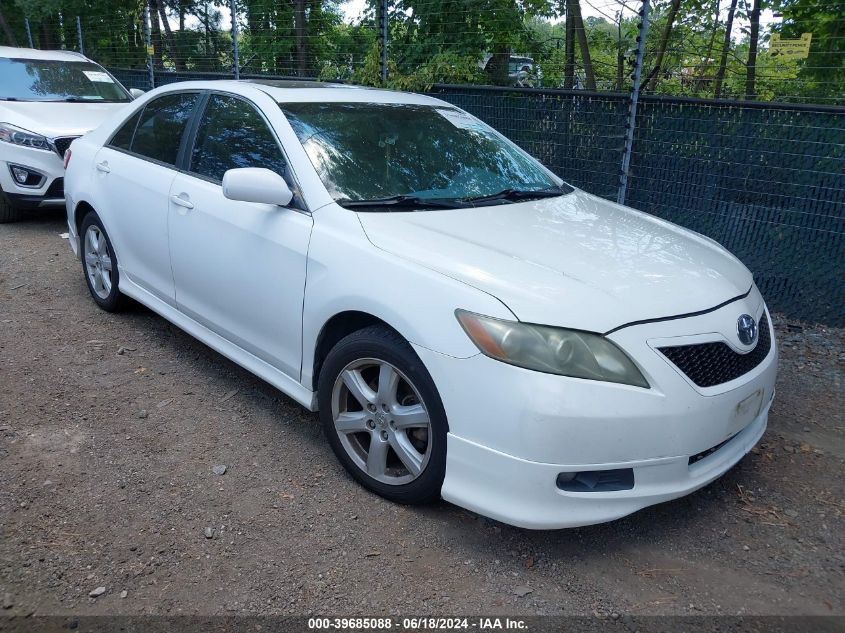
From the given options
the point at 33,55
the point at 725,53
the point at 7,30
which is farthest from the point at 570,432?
the point at 7,30

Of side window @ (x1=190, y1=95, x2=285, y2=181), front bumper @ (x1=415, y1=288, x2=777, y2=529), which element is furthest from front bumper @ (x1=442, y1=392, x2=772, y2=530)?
side window @ (x1=190, y1=95, x2=285, y2=181)

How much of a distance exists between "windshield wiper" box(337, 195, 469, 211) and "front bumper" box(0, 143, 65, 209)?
532cm

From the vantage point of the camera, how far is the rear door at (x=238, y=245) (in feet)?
10.9

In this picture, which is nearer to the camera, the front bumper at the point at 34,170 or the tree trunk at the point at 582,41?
the front bumper at the point at 34,170

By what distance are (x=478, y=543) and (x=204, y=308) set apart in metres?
2.02

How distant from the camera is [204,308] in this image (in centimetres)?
397

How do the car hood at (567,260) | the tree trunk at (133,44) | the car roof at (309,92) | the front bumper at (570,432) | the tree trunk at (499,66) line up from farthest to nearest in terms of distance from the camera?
1. the tree trunk at (133,44)
2. the tree trunk at (499,66)
3. the car roof at (309,92)
4. the car hood at (567,260)
5. the front bumper at (570,432)

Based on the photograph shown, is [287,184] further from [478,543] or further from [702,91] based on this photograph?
[702,91]

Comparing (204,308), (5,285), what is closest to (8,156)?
(5,285)

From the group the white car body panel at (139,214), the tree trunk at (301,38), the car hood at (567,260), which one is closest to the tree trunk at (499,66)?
the tree trunk at (301,38)

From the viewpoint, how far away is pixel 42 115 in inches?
301

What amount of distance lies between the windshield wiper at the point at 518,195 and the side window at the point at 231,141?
3.17 feet

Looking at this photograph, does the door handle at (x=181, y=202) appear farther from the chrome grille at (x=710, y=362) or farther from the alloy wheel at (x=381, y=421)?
the chrome grille at (x=710, y=362)

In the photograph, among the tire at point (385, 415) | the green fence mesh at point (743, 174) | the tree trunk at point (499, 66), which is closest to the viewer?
the tire at point (385, 415)
